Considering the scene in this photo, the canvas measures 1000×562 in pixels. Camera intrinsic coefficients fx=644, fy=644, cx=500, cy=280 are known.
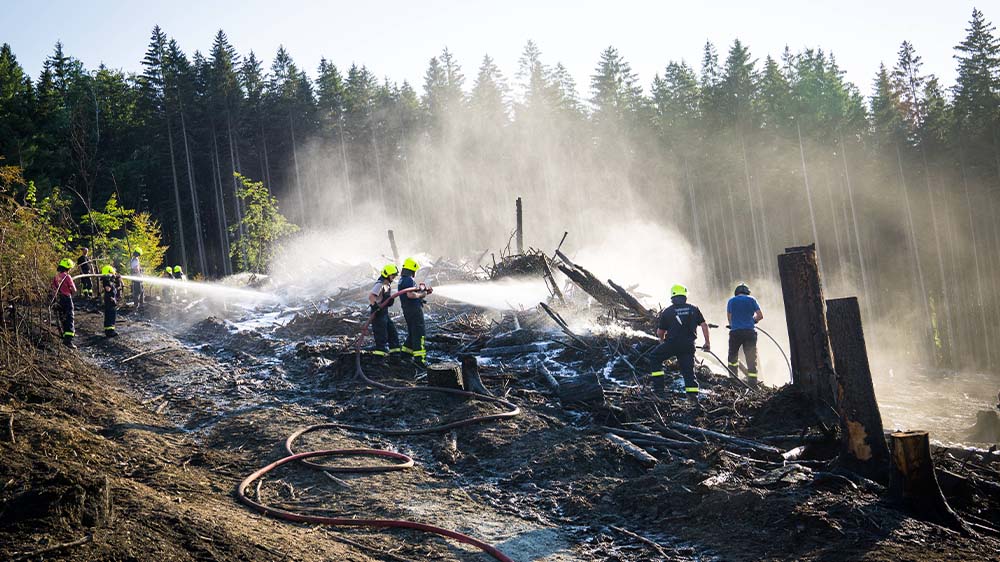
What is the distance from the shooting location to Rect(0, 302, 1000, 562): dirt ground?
431 centimetres

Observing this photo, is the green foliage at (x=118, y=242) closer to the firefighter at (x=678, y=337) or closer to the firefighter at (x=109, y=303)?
the firefighter at (x=109, y=303)

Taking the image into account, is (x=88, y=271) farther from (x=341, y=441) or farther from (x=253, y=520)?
(x=253, y=520)

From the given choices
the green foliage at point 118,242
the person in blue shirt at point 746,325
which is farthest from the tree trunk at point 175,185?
the person in blue shirt at point 746,325

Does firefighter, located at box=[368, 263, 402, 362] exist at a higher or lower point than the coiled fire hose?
higher

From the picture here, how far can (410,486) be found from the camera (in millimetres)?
6496

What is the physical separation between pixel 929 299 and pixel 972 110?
405 inches

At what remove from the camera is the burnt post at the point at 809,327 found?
25.5 feet

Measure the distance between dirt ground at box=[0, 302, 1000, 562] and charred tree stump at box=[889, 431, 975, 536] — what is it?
0.17 metres

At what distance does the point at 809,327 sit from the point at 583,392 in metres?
3.13

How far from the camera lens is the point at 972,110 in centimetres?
3256

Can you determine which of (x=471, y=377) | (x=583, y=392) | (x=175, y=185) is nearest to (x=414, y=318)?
(x=471, y=377)

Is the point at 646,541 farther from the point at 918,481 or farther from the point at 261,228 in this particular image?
the point at 261,228

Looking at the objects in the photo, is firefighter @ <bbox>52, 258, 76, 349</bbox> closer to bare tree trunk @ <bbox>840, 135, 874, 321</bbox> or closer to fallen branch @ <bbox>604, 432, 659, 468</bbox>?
fallen branch @ <bbox>604, 432, 659, 468</bbox>

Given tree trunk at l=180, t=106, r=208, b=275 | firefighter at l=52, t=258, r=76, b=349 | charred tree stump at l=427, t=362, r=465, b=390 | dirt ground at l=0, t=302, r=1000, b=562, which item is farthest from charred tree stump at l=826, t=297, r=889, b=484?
tree trunk at l=180, t=106, r=208, b=275
